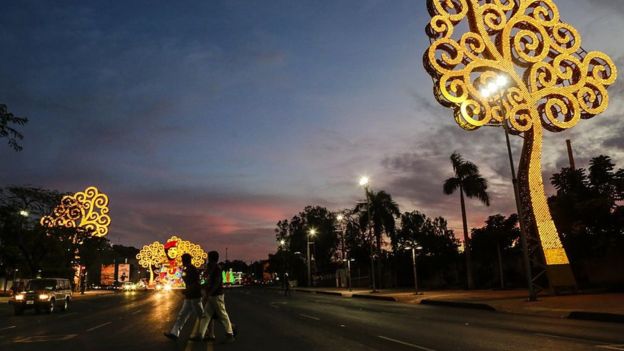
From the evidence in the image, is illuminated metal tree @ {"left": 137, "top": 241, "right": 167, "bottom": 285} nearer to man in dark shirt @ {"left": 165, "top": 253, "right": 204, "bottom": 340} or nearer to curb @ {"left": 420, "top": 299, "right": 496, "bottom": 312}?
curb @ {"left": 420, "top": 299, "right": 496, "bottom": 312}

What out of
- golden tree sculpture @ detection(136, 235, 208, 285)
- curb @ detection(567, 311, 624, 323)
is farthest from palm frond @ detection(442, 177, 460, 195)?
golden tree sculpture @ detection(136, 235, 208, 285)

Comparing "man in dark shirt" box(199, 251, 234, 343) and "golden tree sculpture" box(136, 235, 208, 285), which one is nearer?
"man in dark shirt" box(199, 251, 234, 343)

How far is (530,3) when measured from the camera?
29375 millimetres

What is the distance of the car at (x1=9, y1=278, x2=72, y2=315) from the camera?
81.1 feet

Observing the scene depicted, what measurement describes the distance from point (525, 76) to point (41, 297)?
28733mm

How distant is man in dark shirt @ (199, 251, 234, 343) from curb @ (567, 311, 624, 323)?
37.3 feet

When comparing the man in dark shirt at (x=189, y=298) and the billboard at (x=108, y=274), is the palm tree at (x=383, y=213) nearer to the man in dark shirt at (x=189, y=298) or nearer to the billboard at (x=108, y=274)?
the man in dark shirt at (x=189, y=298)

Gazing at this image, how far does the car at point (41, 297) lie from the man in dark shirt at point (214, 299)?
60.9 feet

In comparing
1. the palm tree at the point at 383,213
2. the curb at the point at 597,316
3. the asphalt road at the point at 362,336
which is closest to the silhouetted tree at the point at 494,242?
the palm tree at the point at 383,213

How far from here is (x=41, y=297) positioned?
994 inches

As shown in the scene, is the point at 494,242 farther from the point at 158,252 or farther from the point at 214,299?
the point at 158,252

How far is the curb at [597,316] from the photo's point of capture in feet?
48.2

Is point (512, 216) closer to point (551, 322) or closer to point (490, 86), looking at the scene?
point (490, 86)

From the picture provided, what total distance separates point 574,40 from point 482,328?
2307 centimetres
